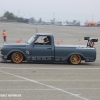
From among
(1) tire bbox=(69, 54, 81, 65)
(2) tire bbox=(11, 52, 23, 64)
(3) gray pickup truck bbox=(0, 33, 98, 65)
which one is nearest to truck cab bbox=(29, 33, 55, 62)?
(3) gray pickup truck bbox=(0, 33, 98, 65)

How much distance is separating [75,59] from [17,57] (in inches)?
111

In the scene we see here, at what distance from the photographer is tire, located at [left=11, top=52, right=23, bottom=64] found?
57.6ft

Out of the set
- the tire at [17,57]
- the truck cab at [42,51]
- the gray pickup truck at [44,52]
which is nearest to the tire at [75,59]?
the gray pickup truck at [44,52]

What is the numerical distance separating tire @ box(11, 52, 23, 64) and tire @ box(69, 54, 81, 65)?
2424 mm

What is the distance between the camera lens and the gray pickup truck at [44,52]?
57.5ft

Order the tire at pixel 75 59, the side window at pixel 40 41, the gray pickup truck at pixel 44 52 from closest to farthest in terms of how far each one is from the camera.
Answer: the gray pickup truck at pixel 44 52, the side window at pixel 40 41, the tire at pixel 75 59

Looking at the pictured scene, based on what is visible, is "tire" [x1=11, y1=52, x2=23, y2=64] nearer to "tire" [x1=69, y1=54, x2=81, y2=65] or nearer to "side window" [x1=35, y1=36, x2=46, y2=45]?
"side window" [x1=35, y1=36, x2=46, y2=45]

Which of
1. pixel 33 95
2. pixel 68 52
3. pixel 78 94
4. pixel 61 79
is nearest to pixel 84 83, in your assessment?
pixel 61 79

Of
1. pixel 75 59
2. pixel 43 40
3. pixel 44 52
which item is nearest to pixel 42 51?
pixel 44 52

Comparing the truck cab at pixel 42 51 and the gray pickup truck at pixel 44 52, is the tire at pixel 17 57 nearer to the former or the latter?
the gray pickup truck at pixel 44 52

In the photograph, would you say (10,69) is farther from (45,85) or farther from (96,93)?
(96,93)

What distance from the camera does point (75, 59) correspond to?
17938 mm

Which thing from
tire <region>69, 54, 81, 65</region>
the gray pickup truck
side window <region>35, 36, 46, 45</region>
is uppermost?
side window <region>35, 36, 46, 45</region>

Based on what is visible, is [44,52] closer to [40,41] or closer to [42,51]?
[42,51]
